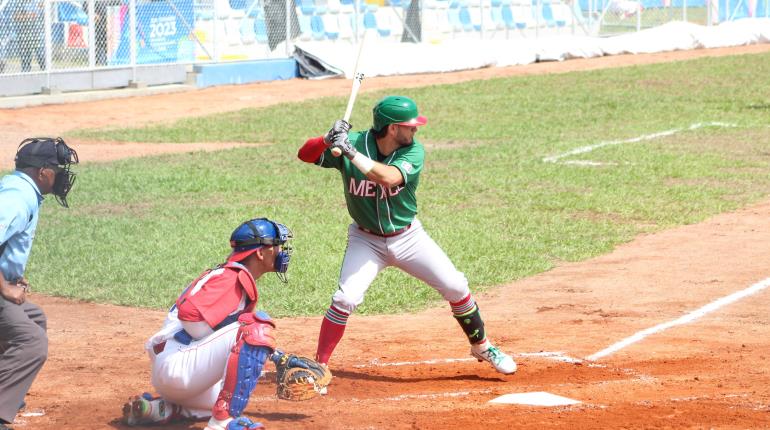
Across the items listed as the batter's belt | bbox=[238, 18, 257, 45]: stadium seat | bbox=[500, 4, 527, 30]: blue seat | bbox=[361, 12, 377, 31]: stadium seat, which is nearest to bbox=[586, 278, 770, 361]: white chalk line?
the batter's belt

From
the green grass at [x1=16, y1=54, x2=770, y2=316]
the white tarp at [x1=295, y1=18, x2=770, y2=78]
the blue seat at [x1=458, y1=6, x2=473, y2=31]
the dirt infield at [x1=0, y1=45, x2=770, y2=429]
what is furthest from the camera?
the blue seat at [x1=458, y1=6, x2=473, y2=31]

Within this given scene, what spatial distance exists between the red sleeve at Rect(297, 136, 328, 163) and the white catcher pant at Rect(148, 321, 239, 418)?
5.02 feet

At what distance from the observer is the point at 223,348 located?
575 centimetres

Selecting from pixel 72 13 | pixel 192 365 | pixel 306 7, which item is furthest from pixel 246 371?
pixel 306 7

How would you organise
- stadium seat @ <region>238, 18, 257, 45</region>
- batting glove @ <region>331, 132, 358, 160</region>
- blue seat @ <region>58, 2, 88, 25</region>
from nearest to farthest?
batting glove @ <region>331, 132, 358, 160</region>
blue seat @ <region>58, 2, 88, 25</region>
stadium seat @ <region>238, 18, 257, 45</region>

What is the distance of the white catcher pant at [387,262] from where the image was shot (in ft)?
23.1

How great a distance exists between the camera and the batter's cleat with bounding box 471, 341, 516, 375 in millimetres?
7402

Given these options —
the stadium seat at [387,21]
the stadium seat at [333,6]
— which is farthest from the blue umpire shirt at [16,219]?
the stadium seat at [387,21]

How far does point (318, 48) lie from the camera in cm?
2895

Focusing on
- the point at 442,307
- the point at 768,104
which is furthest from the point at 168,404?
the point at 768,104

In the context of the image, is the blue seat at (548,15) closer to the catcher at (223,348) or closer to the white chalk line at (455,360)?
the white chalk line at (455,360)

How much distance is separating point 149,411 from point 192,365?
47 cm

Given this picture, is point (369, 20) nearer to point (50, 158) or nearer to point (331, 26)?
point (331, 26)

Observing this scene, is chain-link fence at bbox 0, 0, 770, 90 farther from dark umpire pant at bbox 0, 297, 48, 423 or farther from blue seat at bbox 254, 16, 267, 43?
dark umpire pant at bbox 0, 297, 48, 423
